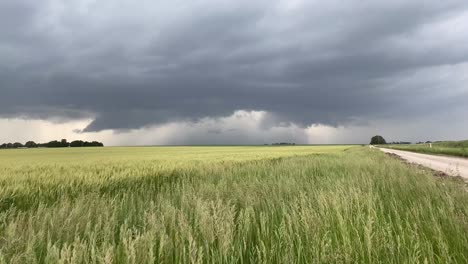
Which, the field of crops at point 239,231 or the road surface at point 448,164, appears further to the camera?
the road surface at point 448,164

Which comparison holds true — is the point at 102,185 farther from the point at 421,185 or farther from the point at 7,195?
the point at 421,185

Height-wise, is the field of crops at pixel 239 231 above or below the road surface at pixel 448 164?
above

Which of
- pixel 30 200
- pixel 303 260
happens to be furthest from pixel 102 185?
pixel 303 260

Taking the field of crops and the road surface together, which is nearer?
the field of crops

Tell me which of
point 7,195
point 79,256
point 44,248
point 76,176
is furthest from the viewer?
point 76,176

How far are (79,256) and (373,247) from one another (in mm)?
2706

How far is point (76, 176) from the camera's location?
948 centimetres

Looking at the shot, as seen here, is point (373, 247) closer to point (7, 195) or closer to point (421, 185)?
point (421, 185)

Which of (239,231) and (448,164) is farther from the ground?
(239,231)

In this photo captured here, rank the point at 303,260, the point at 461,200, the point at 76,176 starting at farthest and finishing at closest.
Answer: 1. the point at 76,176
2. the point at 461,200
3. the point at 303,260

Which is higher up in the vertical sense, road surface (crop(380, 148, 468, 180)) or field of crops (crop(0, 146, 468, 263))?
field of crops (crop(0, 146, 468, 263))

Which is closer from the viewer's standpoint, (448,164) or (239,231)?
(239,231)

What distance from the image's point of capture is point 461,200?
19.8ft

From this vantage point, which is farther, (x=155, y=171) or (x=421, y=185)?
(x=155, y=171)
